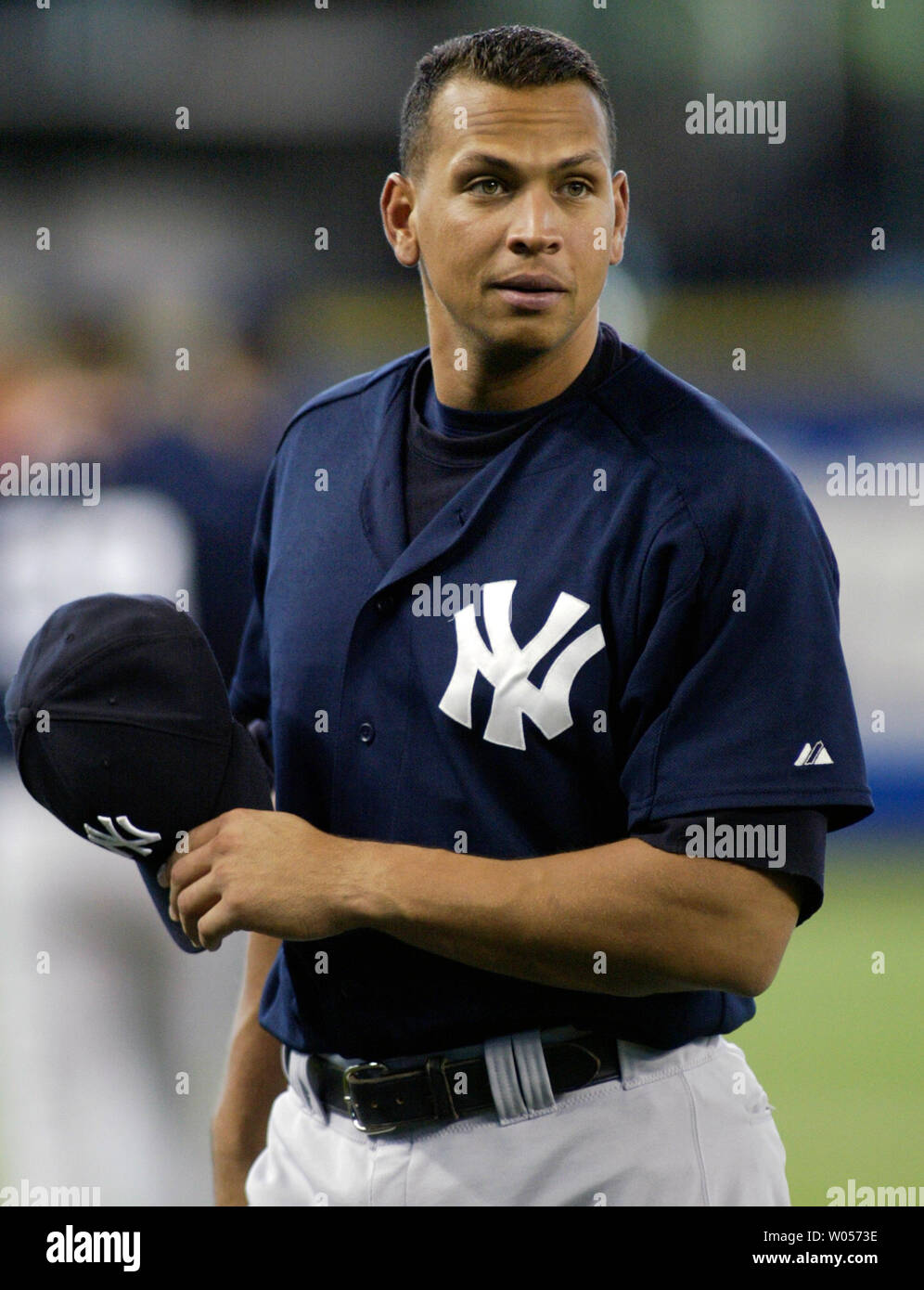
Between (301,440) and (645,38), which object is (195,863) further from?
(645,38)

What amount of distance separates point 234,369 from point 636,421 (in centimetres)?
317

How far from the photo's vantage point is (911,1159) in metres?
2.62

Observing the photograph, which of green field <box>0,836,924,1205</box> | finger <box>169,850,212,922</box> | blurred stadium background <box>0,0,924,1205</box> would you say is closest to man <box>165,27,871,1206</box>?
finger <box>169,850,212,922</box>

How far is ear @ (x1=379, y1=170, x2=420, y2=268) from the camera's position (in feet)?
3.93

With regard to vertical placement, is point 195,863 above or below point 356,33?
below

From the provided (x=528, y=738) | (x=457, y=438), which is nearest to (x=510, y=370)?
(x=457, y=438)

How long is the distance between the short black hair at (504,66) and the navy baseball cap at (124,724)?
0.46 m

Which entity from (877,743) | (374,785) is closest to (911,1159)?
(877,743)

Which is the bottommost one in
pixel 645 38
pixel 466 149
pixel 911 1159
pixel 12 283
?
pixel 911 1159

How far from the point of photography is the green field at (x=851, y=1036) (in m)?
2.58

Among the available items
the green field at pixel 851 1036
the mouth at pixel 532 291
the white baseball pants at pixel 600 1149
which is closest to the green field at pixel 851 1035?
the green field at pixel 851 1036

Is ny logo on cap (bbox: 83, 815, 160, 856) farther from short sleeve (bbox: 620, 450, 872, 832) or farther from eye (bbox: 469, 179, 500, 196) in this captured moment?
eye (bbox: 469, 179, 500, 196)

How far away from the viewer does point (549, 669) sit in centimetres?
103

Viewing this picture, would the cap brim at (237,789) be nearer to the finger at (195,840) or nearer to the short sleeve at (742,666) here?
the finger at (195,840)
